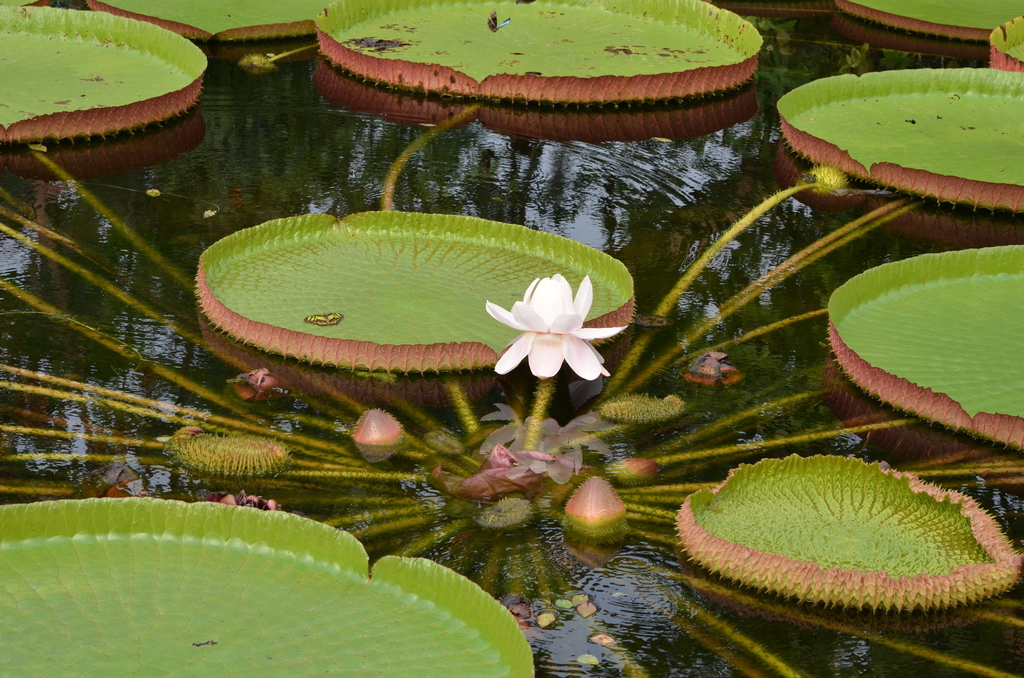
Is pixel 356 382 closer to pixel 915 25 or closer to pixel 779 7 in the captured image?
pixel 915 25

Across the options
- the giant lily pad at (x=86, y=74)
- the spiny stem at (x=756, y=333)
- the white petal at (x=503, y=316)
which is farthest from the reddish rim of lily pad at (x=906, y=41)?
the white petal at (x=503, y=316)

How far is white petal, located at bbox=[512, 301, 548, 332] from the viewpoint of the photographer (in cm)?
313

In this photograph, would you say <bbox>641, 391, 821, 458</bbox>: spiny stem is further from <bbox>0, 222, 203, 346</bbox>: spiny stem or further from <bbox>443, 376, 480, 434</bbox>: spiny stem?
<bbox>0, 222, 203, 346</bbox>: spiny stem

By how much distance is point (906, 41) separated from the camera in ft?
25.7

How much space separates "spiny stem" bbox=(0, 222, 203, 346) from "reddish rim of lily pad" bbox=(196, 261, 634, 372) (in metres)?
0.23

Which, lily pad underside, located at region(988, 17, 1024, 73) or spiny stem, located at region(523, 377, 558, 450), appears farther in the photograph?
lily pad underside, located at region(988, 17, 1024, 73)

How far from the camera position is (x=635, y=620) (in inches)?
103

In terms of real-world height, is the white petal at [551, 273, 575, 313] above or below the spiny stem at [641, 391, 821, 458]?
above

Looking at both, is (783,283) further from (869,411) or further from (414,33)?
(414,33)

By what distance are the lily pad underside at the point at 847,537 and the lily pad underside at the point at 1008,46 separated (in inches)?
171

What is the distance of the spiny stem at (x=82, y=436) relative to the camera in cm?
318

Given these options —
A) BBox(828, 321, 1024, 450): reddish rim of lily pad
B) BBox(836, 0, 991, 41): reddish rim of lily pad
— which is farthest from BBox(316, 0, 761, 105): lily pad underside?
BBox(828, 321, 1024, 450): reddish rim of lily pad

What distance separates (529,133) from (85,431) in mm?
3100

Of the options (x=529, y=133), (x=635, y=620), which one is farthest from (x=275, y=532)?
(x=529, y=133)
